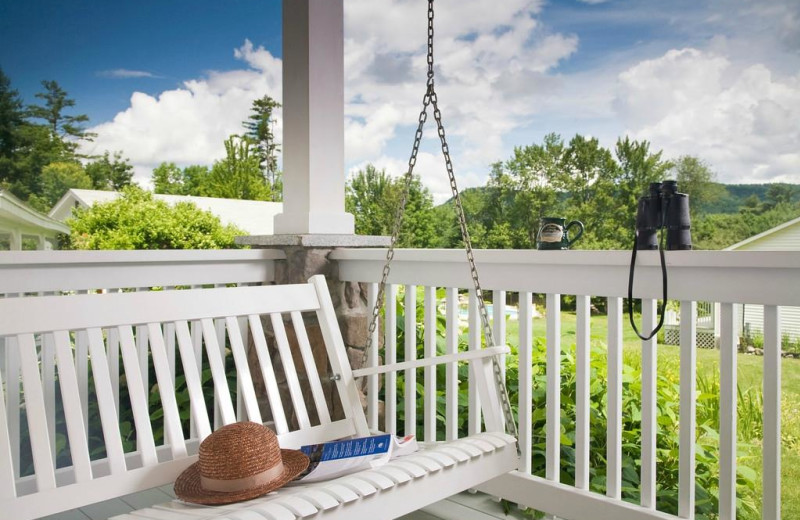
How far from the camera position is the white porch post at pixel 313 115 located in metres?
2.40

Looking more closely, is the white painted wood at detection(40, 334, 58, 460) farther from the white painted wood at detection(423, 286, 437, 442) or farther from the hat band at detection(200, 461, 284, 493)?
the white painted wood at detection(423, 286, 437, 442)

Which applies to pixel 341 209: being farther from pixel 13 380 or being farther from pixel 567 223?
pixel 13 380

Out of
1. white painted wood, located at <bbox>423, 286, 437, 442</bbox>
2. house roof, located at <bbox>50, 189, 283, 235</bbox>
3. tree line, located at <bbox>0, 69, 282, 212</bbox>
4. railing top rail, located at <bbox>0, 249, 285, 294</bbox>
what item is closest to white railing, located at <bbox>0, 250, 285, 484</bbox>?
railing top rail, located at <bbox>0, 249, 285, 294</bbox>

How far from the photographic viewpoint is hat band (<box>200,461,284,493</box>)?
1.26 metres

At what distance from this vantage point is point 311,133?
2.41 metres

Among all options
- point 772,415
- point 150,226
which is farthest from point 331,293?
point 150,226

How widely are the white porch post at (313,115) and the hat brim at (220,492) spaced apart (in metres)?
1.20

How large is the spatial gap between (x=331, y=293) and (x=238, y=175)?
4263mm

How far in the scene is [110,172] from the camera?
5.88 meters

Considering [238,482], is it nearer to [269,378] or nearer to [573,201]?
[269,378]

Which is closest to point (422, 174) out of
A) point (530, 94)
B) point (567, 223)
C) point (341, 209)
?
point (530, 94)

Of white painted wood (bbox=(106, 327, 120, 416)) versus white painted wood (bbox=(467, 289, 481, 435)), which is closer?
white painted wood (bbox=(467, 289, 481, 435))

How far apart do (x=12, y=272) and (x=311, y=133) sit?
1.14 metres

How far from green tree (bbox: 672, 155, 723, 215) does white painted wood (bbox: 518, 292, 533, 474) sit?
14.0ft
